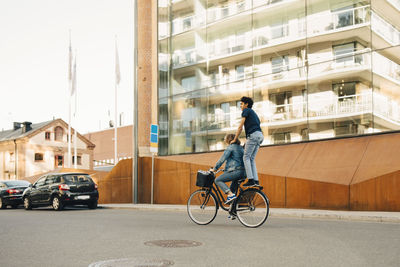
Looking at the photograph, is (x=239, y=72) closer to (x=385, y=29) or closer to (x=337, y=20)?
(x=337, y=20)

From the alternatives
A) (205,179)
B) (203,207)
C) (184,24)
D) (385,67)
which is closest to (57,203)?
(203,207)

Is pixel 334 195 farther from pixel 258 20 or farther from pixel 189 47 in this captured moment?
pixel 189 47

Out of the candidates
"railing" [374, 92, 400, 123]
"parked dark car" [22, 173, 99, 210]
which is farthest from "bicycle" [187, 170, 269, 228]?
"parked dark car" [22, 173, 99, 210]

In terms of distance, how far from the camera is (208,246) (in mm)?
6453

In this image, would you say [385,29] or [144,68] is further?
[144,68]

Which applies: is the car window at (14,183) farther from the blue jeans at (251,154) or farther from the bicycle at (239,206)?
the blue jeans at (251,154)

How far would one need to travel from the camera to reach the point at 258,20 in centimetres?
1977

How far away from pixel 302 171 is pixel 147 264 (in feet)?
36.1

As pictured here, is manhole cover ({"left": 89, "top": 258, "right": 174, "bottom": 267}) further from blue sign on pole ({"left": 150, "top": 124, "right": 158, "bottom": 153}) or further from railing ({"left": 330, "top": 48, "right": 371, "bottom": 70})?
blue sign on pole ({"left": 150, "top": 124, "right": 158, "bottom": 153})

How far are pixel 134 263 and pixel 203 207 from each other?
14.0 ft

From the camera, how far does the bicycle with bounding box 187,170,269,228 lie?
8.55m

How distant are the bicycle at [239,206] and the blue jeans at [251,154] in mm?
266

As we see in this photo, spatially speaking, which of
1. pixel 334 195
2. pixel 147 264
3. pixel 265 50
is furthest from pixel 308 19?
pixel 147 264

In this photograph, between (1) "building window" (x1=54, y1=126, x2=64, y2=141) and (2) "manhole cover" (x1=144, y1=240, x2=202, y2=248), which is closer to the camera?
(2) "manhole cover" (x1=144, y1=240, x2=202, y2=248)
